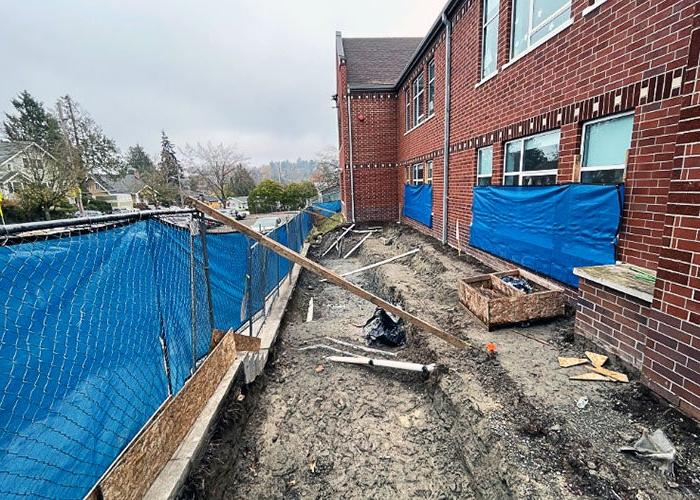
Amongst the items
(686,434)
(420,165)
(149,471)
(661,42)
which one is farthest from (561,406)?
(420,165)

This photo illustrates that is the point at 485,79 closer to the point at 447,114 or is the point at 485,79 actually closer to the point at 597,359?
→ the point at 447,114

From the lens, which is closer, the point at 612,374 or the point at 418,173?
the point at 612,374

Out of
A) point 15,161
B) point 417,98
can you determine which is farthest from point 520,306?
point 15,161

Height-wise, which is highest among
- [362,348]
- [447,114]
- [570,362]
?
[447,114]

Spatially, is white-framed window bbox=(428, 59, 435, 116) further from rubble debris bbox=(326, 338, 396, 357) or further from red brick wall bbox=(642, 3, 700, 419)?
red brick wall bbox=(642, 3, 700, 419)

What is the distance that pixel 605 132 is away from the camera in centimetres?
420

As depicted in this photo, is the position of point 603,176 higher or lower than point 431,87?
lower

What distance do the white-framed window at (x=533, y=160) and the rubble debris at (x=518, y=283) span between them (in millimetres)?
1714

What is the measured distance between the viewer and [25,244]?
5.31 feet

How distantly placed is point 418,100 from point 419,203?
4208mm

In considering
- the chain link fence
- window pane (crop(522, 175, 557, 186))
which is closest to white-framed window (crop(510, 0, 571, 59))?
window pane (crop(522, 175, 557, 186))

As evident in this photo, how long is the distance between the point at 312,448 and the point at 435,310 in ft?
10.1

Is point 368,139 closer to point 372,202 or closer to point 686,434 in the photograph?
point 372,202

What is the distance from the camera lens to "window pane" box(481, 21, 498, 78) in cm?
667
